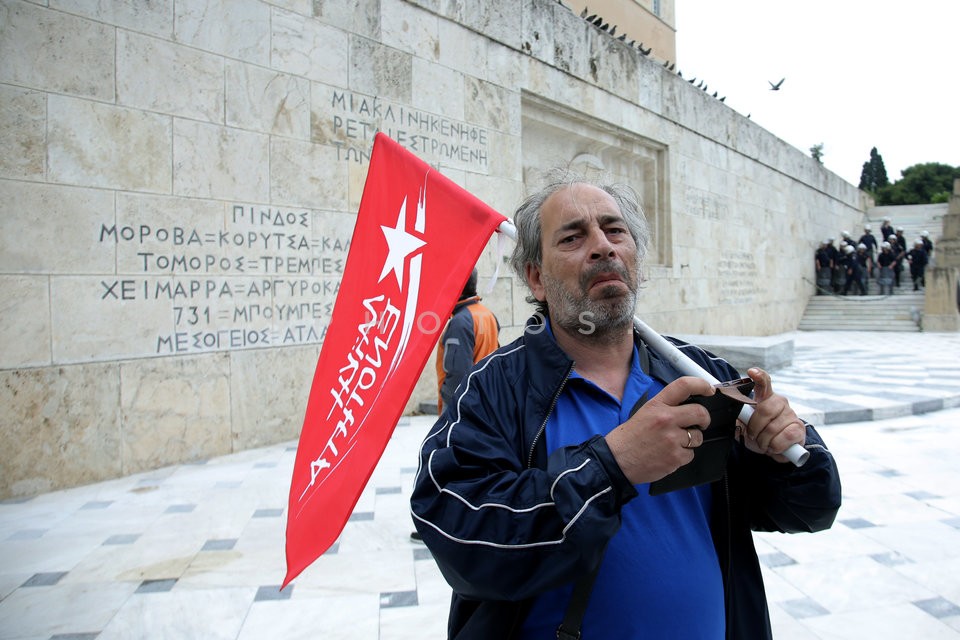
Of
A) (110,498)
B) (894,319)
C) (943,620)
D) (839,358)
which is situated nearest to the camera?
(943,620)

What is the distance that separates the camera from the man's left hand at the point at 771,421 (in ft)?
3.79

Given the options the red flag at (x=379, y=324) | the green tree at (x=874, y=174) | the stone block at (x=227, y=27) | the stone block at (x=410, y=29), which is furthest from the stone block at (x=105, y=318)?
the green tree at (x=874, y=174)

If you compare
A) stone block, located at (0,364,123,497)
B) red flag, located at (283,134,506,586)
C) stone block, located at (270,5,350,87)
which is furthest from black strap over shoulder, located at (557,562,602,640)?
stone block, located at (270,5,350,87)

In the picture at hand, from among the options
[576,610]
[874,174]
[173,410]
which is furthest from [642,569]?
[874,174]

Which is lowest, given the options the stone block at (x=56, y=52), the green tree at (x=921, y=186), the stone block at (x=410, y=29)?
the stone block at (x=56, y=52)

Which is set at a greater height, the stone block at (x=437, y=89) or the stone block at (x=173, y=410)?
the stone block at (x=437, y=89)

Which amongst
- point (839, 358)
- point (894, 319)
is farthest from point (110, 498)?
point (894, 319)

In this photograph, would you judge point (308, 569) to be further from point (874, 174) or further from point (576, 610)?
point (874, 174)

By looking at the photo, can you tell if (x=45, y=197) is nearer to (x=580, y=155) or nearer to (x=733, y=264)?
(x=580, y=155)

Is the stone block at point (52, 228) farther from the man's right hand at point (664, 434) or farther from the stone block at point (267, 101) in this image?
the man's right hand at point (664, 434)

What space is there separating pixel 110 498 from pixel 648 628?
446 cm

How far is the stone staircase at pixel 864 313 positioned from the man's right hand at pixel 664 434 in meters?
20.0

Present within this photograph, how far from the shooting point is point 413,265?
5.91 ft

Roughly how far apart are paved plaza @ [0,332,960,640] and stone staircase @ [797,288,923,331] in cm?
1448
